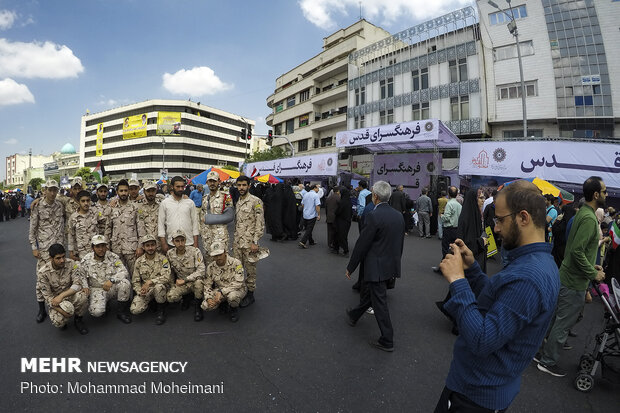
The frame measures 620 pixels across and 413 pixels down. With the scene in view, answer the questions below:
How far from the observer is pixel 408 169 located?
590 inches

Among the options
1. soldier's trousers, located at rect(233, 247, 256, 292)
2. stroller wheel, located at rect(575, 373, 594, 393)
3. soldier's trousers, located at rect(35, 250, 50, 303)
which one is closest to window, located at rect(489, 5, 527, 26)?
stroller wheel, located at rect(575, 373, 594, 393)

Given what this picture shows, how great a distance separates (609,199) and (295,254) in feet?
38.5

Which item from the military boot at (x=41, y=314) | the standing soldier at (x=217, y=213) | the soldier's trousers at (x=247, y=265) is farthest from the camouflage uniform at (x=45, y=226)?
the soldier's trousers at (x=247, y=265)

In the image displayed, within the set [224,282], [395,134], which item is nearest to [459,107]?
[395,134]

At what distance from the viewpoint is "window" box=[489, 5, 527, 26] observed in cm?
2081

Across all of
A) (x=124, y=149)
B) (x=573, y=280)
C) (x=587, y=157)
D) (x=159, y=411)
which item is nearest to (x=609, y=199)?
(x=587, y=157)

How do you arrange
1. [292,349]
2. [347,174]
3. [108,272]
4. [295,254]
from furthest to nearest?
[347,174], [295,254], [108,272], [292,349]

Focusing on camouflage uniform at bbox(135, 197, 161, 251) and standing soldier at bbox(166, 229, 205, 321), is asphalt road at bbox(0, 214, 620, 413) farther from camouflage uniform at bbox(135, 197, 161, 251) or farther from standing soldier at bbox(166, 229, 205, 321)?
camouflage uniform at bbox(135, 197, 161, 251)

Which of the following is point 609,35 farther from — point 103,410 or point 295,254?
point 103,410

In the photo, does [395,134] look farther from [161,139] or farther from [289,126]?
[161,139]

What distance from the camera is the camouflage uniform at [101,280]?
3789 millimetres

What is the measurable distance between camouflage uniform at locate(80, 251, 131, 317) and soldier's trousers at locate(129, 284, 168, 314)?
16 cm

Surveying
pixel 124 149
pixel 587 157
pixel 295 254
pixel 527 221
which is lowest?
pixel 295 254

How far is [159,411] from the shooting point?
2.32m
